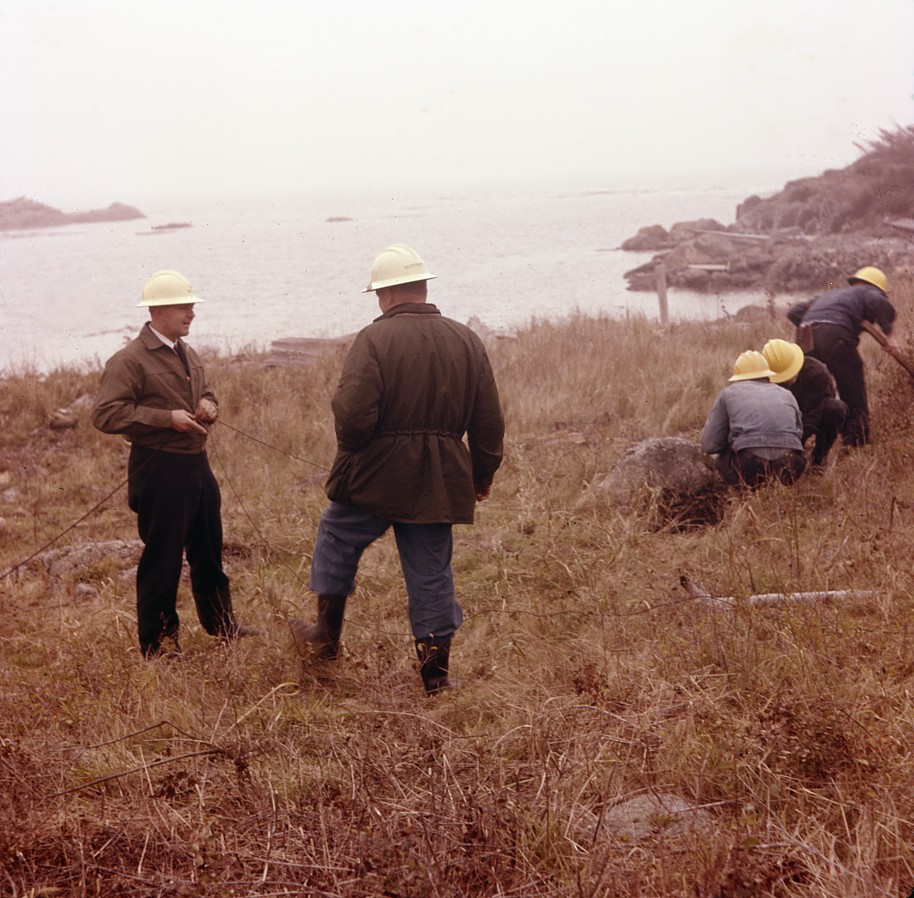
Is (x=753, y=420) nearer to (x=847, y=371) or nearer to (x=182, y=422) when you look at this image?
(x=847, y=371)

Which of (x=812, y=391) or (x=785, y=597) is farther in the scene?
(x=812, y=391)

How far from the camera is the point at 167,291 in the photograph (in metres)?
4.43

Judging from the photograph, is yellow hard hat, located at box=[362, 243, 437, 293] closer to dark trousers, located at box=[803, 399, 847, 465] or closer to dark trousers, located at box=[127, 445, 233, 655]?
dark trousers, located at box=[127, 445, 233, 655]

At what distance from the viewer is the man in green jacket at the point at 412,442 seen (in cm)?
379

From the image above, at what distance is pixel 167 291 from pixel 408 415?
4.80 ft

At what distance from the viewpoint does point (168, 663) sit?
4270 mm

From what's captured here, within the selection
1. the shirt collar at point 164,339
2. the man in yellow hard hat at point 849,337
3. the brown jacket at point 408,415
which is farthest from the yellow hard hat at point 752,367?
the shirt collar at point 164,339

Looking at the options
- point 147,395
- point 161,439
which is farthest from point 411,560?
point 147,395

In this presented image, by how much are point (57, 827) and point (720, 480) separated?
5.14 metres

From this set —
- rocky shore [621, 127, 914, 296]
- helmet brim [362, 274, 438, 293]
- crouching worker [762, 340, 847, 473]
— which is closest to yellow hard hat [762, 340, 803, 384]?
crouching worker [762, 340, 847, 473]

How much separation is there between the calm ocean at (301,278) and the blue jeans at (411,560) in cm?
636

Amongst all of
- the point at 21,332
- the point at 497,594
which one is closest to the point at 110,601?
the point at 497,594

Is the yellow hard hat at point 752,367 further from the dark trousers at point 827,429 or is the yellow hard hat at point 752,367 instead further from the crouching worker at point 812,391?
the dark trousers at point 827,429

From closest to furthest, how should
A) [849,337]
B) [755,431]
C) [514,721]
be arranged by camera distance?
[514,721] → [755,431] → [849,337]
